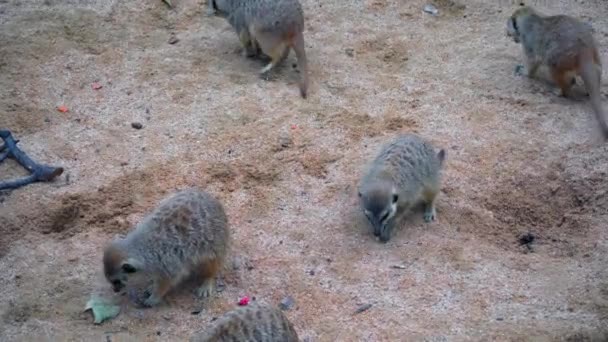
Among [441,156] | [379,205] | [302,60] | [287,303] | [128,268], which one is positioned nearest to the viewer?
[128,268]

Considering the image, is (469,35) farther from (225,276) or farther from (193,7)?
(225,276)

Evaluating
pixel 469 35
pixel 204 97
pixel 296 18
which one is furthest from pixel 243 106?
pixel 469 35

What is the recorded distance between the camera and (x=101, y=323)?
4.23 m

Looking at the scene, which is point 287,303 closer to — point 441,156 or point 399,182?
point 399,182

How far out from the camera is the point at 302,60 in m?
6.21

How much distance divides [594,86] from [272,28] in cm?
225

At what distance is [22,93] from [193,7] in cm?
173

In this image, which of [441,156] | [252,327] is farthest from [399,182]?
[252,327]

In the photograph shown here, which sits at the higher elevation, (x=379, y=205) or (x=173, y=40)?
(x=379, y=205)

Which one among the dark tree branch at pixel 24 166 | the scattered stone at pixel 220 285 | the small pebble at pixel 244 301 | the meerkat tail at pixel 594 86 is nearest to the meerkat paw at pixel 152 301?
the scattered stone at pixel 220 285

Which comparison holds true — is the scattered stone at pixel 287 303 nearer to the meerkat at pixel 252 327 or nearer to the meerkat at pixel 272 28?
the meerkat at pixel 252 327

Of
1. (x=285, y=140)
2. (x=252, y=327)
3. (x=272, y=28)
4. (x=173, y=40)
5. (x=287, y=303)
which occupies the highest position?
(x=252, y=327)

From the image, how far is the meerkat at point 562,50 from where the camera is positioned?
5895 mm

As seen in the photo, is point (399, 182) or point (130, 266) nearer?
point (130, 266)
